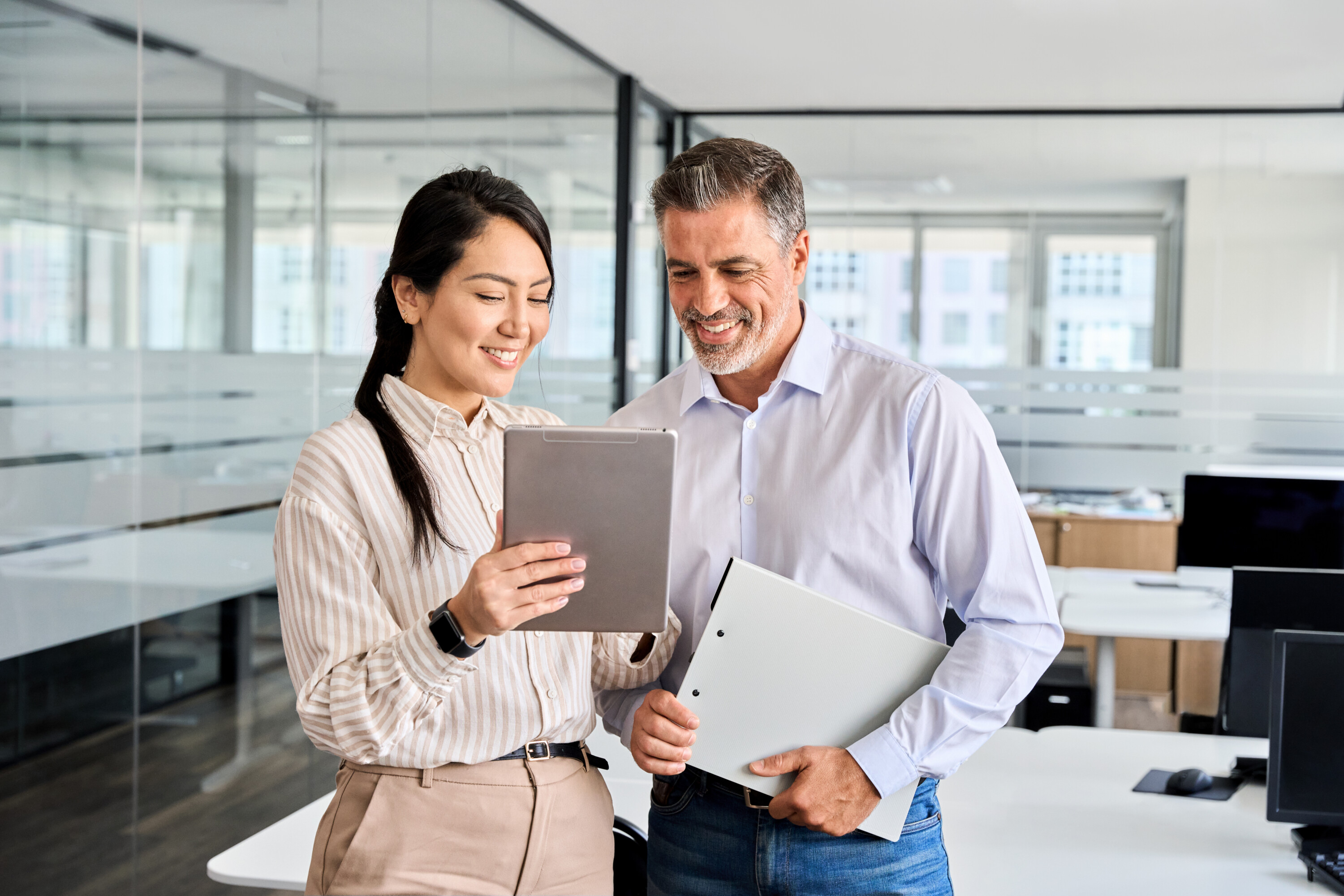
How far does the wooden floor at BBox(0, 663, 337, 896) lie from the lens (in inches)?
101

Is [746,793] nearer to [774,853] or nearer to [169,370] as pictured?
[774,853]

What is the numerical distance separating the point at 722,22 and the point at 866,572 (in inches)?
155

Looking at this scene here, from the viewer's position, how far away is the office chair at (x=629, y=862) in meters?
1.92

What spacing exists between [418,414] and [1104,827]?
158 centimetres

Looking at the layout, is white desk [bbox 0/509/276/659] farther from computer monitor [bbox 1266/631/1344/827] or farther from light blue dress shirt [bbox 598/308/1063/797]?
computer monitor [bbox 1266/631/1344/827]

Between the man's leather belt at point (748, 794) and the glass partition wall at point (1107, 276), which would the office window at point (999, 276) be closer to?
the glass partition wall at point (1107, 276)

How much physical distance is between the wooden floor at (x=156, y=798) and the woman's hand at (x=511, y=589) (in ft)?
5.98

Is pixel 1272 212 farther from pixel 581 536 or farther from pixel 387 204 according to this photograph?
pixel 581 536

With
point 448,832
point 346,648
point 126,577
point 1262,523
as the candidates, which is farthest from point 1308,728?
point 126,577

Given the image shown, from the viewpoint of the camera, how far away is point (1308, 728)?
78.3 inches

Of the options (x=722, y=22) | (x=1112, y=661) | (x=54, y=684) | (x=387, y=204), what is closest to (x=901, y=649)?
(x=54, y=684)

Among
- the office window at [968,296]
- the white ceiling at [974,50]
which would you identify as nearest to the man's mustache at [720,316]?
the white ceiling at [974,50]

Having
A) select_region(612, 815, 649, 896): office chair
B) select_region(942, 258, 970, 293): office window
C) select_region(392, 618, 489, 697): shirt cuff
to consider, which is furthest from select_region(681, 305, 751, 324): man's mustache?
select_region(942, 258, 970, 293): office window

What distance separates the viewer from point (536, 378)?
484 centimetres
